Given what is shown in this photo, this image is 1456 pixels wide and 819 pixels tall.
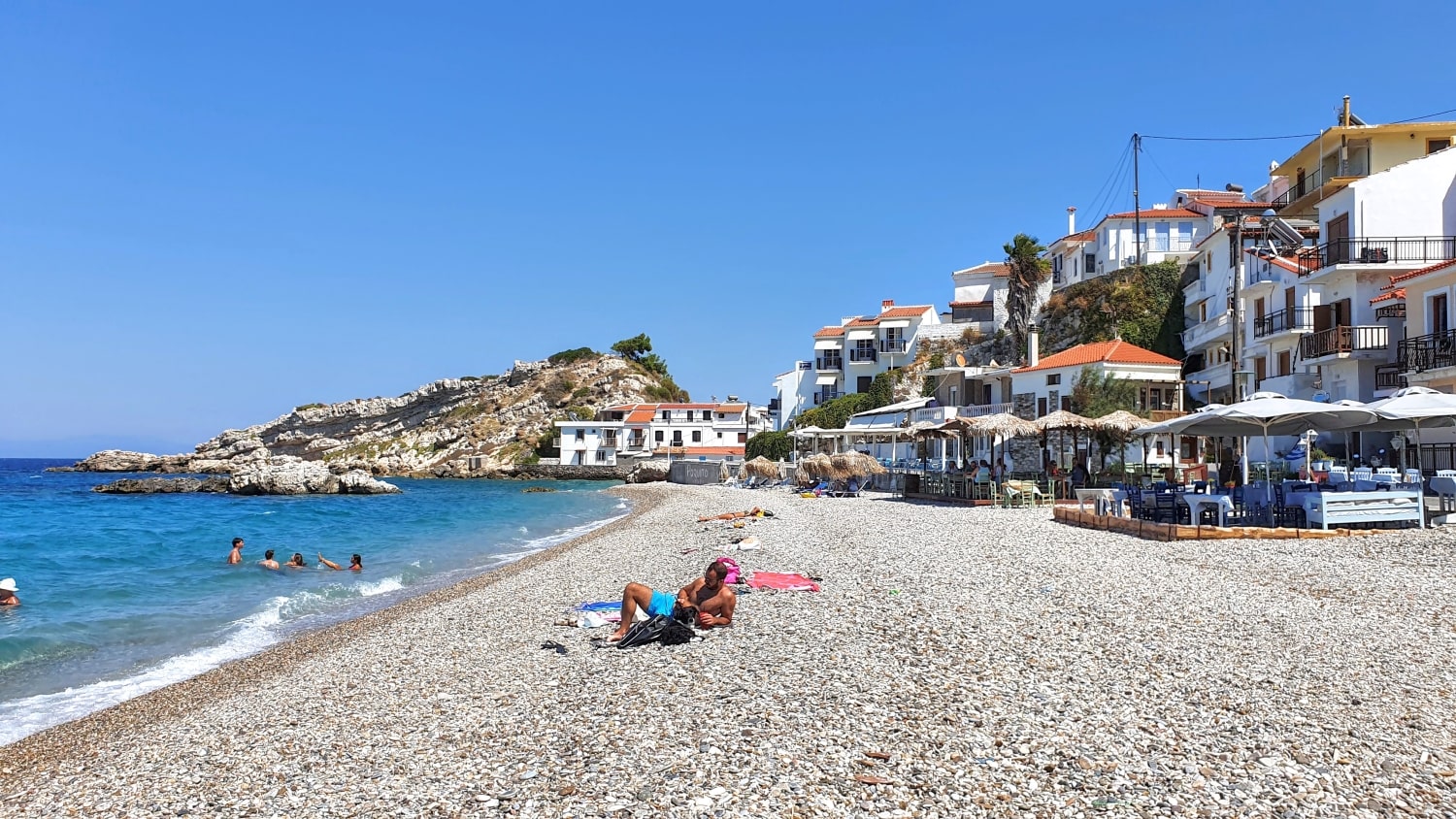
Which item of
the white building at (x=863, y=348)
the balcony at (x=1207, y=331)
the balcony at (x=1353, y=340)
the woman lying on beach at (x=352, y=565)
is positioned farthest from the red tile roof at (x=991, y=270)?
Answer: the woman lying on beach at (x=352, y=565)

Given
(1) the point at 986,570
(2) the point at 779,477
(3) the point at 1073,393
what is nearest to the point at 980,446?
(3) the point at 1073,393

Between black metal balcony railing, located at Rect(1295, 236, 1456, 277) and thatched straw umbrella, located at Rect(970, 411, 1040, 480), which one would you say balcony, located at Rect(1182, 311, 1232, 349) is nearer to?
black metal balcony railing, located at Rect(1295, 236, 1456, 277)

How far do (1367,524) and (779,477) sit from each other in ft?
113

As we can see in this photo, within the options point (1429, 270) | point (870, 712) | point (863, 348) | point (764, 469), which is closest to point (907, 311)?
point (863, 348)

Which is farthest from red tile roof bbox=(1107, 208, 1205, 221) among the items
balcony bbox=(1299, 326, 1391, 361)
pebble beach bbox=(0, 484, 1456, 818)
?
pebble beach bbox=(0, 484, 1456, 818)

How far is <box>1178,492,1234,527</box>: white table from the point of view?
1603 cm

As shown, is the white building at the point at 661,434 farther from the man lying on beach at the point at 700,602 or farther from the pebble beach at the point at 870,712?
the man lying on beach at the point at 700,602

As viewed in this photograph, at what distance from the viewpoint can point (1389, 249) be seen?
1229 inches

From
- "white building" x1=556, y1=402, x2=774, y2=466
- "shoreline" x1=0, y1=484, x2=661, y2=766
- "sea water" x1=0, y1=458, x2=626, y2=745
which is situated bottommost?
"sea water" x1=0, y1=458, x2=626, y2=745

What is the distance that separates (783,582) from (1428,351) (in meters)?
22.5

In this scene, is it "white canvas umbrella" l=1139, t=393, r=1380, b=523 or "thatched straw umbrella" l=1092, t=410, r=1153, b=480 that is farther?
"thatched straw umbrella" l=1092, t=410, r=1153, b=480

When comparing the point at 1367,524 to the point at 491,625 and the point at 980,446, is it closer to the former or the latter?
the point at 491,625

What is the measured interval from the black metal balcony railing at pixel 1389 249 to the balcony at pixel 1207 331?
28.1 feet

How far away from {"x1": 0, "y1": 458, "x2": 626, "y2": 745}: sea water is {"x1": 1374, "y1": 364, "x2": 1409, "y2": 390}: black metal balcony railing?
82.9 ft
